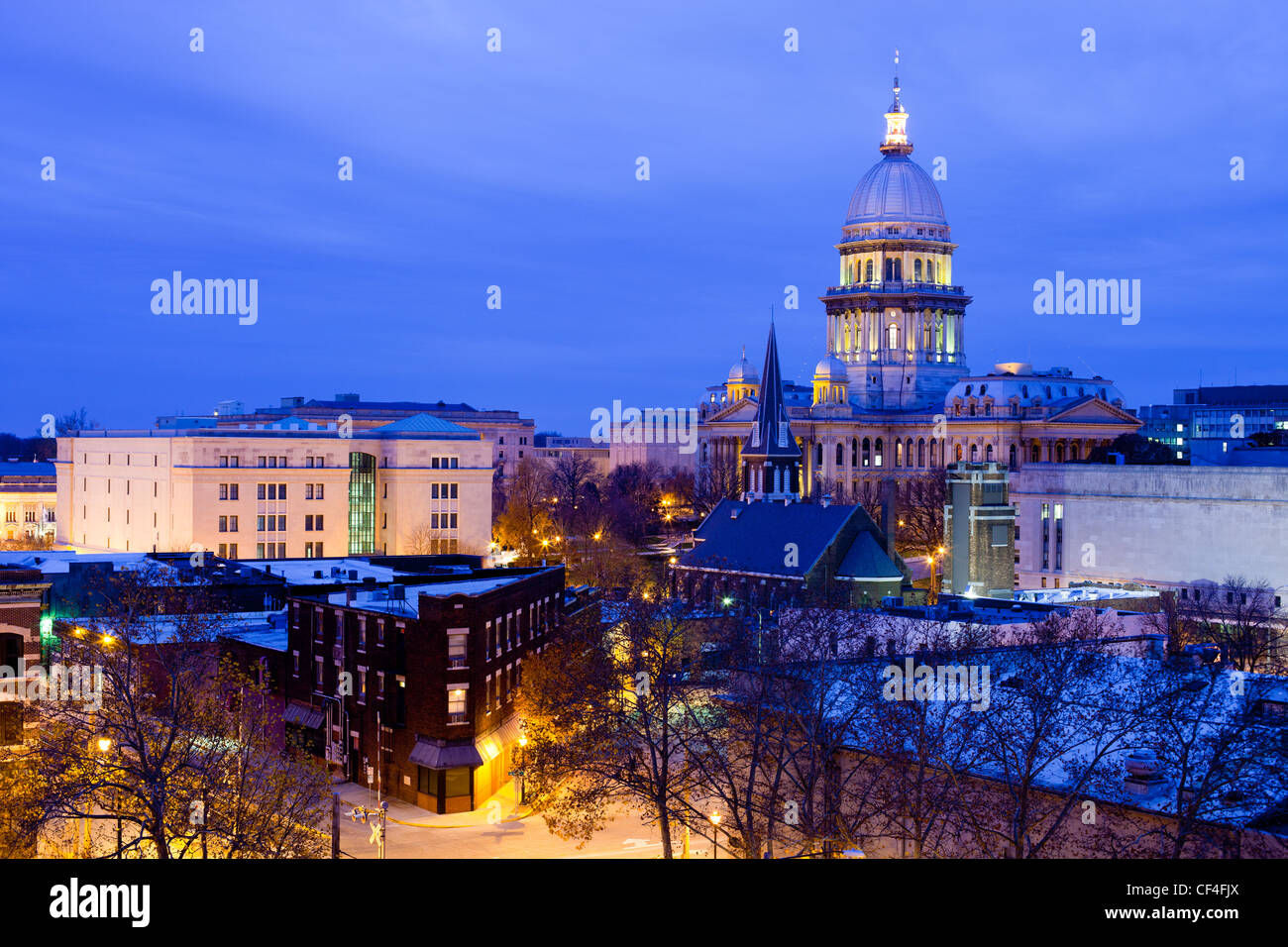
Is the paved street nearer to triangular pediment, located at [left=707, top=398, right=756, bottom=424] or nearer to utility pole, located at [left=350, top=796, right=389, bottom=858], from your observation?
utility pole, located at [left=350, top=796, right=389, bottom=858]

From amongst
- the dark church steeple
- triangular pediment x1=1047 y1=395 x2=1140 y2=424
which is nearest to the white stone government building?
the dark church steeple

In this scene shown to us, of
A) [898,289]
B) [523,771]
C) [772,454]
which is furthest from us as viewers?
[898,289]

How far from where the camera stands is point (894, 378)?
16575 cm

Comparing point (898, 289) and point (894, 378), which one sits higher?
point (898, 289)

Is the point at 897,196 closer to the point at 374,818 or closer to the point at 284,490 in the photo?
the point at 284,490

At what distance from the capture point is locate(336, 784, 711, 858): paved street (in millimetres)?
37000

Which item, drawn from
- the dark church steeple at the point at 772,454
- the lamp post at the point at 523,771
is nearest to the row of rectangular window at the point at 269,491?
the dark church steeple at the point at 772,454

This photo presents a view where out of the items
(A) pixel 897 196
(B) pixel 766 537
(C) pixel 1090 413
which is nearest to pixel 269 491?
(B) pixel 766 537

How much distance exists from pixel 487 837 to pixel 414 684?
6.90 meters

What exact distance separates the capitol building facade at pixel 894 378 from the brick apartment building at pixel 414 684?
103m
